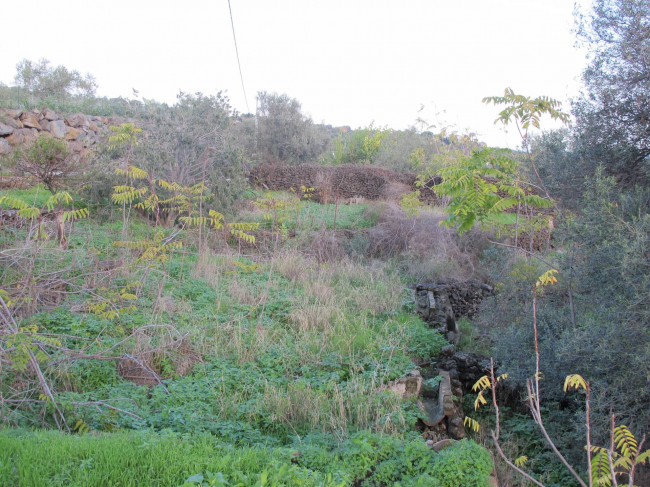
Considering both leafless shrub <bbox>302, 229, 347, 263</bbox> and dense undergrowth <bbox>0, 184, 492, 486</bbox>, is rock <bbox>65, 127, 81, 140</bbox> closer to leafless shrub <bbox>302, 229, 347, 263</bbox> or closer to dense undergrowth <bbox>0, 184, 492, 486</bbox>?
dense undergrowth <bbox>0, 184, 492, 486</bbox>

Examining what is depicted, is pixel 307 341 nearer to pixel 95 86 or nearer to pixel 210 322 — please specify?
pixel 210 322

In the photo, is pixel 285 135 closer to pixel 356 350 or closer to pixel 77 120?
pixel 77 120

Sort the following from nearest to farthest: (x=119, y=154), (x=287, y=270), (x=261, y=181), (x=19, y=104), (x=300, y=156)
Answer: (x=287, y=270)
(x=119, y=154)
(x=19, y=104)
(x=261, y=181)
(x=300, y=156)

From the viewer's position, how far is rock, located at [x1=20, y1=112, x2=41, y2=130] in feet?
58.9

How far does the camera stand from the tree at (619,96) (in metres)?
5.52

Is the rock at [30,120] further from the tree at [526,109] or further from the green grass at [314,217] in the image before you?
the tree at [526,109]

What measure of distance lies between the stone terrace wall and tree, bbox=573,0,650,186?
13.2m

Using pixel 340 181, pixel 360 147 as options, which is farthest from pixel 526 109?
pixel 360 147

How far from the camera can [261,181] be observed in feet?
66.8

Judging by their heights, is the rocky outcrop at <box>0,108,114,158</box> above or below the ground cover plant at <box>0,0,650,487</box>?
above

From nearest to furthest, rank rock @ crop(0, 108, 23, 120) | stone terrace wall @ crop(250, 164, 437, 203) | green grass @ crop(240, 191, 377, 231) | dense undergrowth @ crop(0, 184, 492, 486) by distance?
dense undergrowth @ crop(0, 184, 492, 486)
green grass @ crop(240, 191, 377, 231)
rock @ crop(0, 108, 23, 120)
stone terrace wall @ crop(250, 164, 437, 203)

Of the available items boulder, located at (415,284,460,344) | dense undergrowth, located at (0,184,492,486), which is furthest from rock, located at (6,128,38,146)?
boulder, located at (415,284,460,344)

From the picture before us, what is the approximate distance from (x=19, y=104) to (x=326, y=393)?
19.7 m

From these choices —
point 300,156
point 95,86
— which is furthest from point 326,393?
point 95,86
